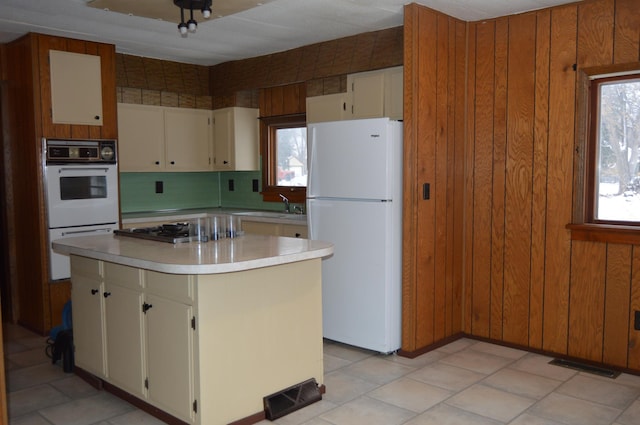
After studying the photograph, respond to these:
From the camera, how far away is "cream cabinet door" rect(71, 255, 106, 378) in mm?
3299

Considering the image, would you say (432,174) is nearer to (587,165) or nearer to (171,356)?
(587,165)

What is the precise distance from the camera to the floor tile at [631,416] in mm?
2902

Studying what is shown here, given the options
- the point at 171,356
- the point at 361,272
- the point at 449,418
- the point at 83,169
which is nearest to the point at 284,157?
the point at 83,169

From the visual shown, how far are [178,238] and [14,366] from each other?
1.70m

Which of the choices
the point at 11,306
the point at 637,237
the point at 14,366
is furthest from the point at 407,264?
the point at 11,306

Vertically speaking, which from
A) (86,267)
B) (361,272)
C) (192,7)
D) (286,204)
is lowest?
(361,272)

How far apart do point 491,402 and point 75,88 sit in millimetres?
3879

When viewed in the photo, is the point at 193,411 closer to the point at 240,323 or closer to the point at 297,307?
the point at 240,323

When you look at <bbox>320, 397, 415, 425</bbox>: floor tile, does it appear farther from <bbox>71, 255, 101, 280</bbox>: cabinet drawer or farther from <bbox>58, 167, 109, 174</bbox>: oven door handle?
<bbox>58, 167, 109, 174</bbox>: oven door handle

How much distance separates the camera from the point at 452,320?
427 cm

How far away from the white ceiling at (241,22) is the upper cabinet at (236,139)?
0.81 metres

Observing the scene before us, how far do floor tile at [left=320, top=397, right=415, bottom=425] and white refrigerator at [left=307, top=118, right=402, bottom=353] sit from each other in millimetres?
797

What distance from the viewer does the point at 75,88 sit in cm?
455

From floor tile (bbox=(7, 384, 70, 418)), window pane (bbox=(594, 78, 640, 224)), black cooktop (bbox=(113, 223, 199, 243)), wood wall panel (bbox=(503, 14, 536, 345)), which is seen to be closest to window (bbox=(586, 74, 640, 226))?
window pane (bbox=(594, 78, 640, 224))
